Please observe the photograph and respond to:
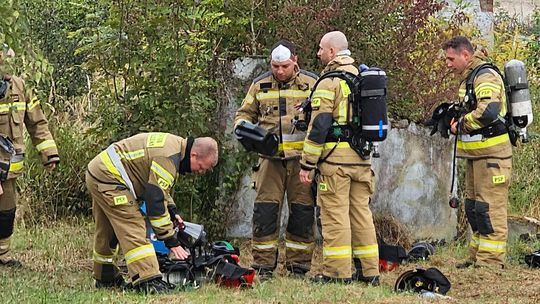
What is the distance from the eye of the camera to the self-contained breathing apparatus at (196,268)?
689 centimetres

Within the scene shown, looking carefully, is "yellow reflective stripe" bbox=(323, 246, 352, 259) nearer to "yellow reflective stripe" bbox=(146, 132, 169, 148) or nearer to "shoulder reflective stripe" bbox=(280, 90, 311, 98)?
"shoulder reflective stripe" bbox=(280, 90, 311, 98)

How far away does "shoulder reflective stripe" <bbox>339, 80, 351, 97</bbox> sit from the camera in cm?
719

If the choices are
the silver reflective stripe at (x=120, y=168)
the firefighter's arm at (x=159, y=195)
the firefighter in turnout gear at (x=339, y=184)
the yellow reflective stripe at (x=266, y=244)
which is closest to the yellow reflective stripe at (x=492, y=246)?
the firefighter in turnout gear at (x=339, y=184)

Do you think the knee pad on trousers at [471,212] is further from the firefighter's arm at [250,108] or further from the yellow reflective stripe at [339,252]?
the firefighter's arm at [250,108]

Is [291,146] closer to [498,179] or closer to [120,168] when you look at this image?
[120,168]

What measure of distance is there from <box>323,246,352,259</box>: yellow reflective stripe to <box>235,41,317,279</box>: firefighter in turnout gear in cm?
69

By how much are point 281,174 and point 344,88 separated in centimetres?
119

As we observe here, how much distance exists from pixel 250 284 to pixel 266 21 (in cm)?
344

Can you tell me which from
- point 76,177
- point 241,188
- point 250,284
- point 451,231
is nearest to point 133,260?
point 250,284

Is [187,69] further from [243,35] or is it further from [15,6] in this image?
[15,6]

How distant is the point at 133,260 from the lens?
21.6 feet

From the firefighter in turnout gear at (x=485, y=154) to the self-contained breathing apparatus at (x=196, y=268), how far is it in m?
2.65

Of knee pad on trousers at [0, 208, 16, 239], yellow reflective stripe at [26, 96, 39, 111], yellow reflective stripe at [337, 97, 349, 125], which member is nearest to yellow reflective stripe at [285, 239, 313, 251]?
yellow reflective stripe at [337, 97, 349, 125]

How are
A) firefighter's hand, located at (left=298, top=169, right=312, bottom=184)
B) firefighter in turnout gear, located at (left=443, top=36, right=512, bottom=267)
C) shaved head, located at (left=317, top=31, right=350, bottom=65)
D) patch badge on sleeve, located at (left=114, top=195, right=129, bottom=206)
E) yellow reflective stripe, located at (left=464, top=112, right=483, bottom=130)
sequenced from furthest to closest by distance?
firefighter in turnout gear, located at (left=443, top=36, right=512, bottom=267), yellow reflective stripe, located at (left=464, top=112, right=483, bottom=130), shaved head, located at (left=317, top=31, right=350, bottom=65), firefighter's hand, located at (left=298, top=169, right=312, bottom=184), patch badge on sleeve, located at (left=114, top=195, right=129, bottom=206)
